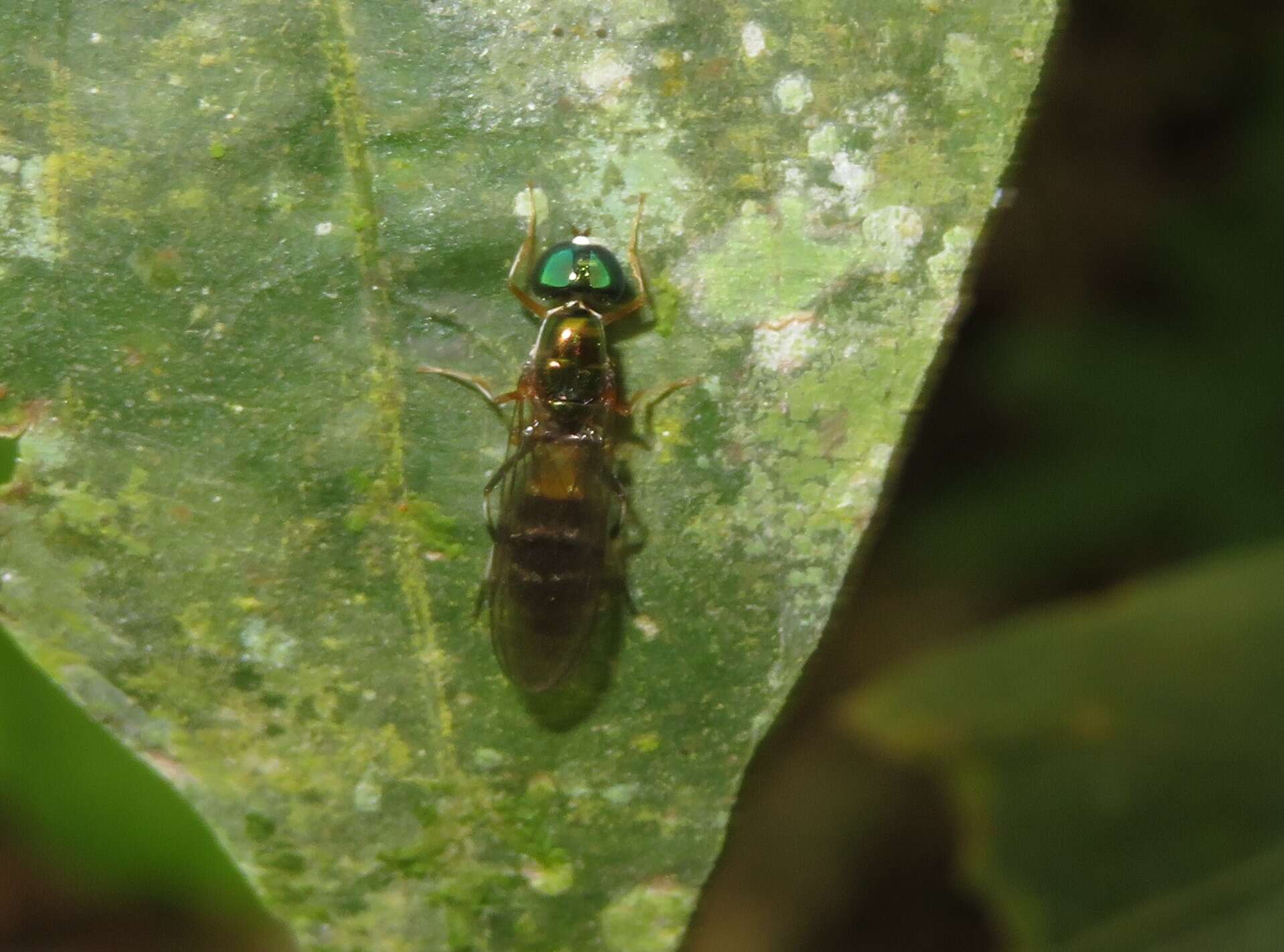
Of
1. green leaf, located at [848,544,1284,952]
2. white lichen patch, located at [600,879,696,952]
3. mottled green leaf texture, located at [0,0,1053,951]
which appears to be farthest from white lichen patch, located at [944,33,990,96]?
green leaf, located at [848,544,1284,952]

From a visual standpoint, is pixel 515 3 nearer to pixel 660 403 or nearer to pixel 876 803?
pixel 660 403

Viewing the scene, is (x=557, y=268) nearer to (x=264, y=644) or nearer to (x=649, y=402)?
(x=649, y=402)

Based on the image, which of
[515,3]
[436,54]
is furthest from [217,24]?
[515,3]

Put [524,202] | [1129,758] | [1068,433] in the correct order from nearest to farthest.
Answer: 1. [524,202]
2. [1129,758]
3. [1068,433]

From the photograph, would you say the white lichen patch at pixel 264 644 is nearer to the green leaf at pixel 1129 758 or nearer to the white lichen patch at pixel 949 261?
the white lichen patch at pixel 949 261

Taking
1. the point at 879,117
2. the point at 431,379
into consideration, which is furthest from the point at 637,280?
the point at 879,117

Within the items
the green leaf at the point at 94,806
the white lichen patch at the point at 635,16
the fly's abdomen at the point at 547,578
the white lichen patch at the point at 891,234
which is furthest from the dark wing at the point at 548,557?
the green leaf at the point at 94,806
